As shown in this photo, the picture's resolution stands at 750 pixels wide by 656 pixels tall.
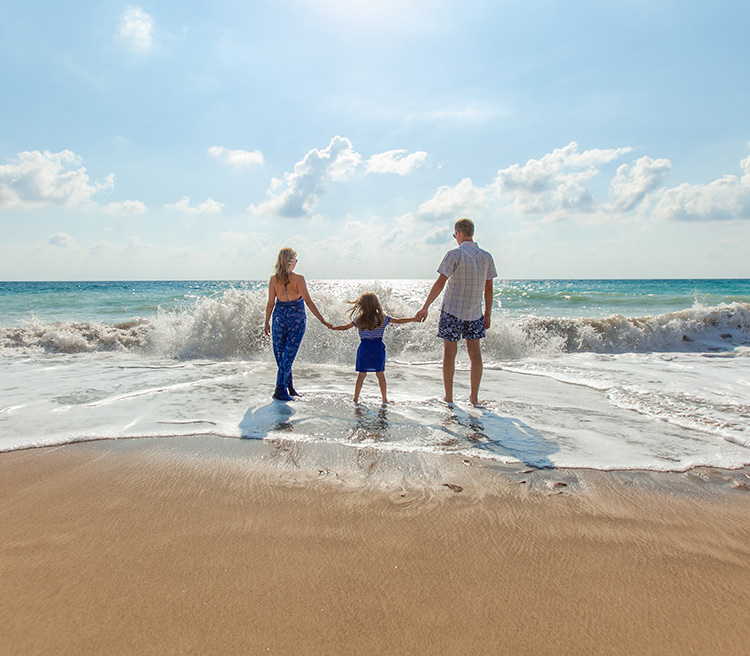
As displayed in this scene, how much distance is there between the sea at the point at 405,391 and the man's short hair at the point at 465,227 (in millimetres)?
1955

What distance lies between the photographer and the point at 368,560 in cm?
212

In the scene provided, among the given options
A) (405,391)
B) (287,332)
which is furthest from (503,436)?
(287,332)

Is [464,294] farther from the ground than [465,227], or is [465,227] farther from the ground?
[465,227]

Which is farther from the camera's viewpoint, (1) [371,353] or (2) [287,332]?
(2) [287,332]

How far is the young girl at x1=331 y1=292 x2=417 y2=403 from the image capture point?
5389 mm

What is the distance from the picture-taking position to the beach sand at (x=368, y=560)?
1.67 metres

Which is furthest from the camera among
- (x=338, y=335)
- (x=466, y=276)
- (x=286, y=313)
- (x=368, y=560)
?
(x=338, y=335)

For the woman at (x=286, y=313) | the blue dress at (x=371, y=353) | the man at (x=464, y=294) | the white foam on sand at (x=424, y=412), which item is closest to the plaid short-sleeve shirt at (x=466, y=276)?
the man at (x=464, y=294)

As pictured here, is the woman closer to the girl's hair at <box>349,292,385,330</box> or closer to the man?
the girl's hair at <box>349,292,385,330</box>

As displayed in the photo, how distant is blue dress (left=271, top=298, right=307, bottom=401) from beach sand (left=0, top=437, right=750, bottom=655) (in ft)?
8.08

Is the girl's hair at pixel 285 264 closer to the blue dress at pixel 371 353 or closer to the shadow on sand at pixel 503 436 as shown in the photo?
the blue dress at pixel 371 353

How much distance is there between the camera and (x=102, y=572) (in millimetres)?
2006

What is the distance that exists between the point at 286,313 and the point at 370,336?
3.70 feet

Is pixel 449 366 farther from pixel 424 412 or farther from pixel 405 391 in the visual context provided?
pixel 405 391
